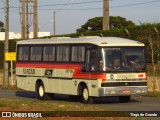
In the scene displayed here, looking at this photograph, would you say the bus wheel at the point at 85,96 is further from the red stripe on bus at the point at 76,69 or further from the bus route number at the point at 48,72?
the bus route number at the point at 48,72

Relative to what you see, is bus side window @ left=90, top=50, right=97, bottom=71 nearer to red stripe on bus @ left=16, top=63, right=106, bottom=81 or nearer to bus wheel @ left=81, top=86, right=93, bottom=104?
red stripe on bus @ left=16, top=63, right=106, bottom=81

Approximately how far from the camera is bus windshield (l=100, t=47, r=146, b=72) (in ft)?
87.1

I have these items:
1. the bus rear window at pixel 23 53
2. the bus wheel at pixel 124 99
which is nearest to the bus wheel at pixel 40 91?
the bus rear window at pixel 23 53

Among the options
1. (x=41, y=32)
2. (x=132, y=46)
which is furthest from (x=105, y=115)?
(x=41, y=32)

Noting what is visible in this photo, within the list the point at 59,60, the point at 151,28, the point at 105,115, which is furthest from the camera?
the point at 151,28

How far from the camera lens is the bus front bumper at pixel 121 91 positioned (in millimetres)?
26375

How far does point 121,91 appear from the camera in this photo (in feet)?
87.4

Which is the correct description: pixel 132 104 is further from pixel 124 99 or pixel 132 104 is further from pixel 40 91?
pixel 40 91

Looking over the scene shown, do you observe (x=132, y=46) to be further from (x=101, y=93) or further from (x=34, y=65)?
(x=34, y=65)

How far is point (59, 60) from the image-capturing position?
1165 inches

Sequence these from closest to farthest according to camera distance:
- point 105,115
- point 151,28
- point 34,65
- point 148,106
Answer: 1. point 105,115
2. point 148,106
3. point 34,65
4. point 151,28

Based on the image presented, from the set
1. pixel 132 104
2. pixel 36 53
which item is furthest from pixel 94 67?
pixel 36 53

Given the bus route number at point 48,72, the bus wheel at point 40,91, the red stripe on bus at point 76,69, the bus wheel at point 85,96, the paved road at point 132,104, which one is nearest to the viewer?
the paved road at point 132,104

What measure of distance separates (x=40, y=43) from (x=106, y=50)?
18.7ft
